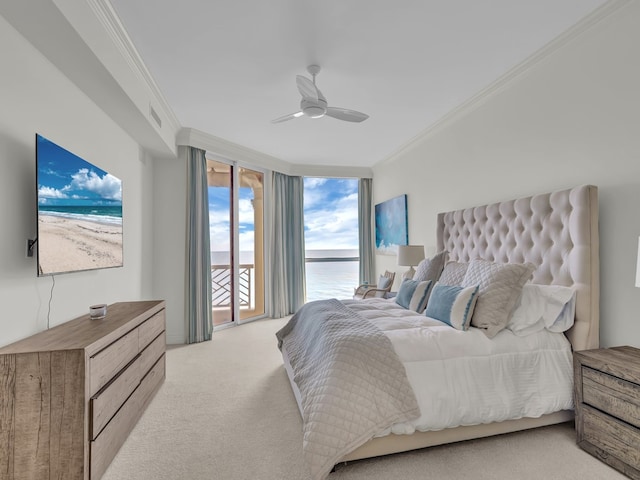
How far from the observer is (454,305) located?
223 cm

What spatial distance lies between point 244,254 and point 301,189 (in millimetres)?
1513

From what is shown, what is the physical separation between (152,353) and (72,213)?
3.95ft

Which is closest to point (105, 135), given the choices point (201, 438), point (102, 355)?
point (102, 355)

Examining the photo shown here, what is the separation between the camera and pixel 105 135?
9.04 ft

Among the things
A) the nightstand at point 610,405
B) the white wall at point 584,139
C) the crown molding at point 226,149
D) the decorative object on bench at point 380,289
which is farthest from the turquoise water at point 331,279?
the nightstand at point 610,405

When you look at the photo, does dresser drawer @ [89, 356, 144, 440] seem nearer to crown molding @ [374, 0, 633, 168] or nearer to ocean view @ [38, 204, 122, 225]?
ocean view @ [38, 204, 122, 225]

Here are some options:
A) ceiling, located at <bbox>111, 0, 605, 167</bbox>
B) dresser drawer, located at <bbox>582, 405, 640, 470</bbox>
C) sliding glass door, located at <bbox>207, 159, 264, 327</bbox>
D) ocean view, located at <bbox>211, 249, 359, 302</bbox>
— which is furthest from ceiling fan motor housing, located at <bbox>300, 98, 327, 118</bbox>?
ocean view, located at <bbox>211, 249, 359, 302</bbox>

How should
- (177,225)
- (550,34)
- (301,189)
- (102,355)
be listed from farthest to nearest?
(301,189) < (177,225) < (550,34) < (102,355)

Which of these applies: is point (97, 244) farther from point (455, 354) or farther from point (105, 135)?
point (455, 354)

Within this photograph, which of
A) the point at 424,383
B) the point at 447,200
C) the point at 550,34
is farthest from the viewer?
the point at 447,200

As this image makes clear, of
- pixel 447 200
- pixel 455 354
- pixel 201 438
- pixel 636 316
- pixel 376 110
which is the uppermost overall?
pixel 376 110

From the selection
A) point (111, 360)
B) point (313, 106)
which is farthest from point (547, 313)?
point (111, 360)

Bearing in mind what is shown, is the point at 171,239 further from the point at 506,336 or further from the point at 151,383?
the point at 506,336

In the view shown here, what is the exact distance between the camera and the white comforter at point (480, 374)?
5.90ft
